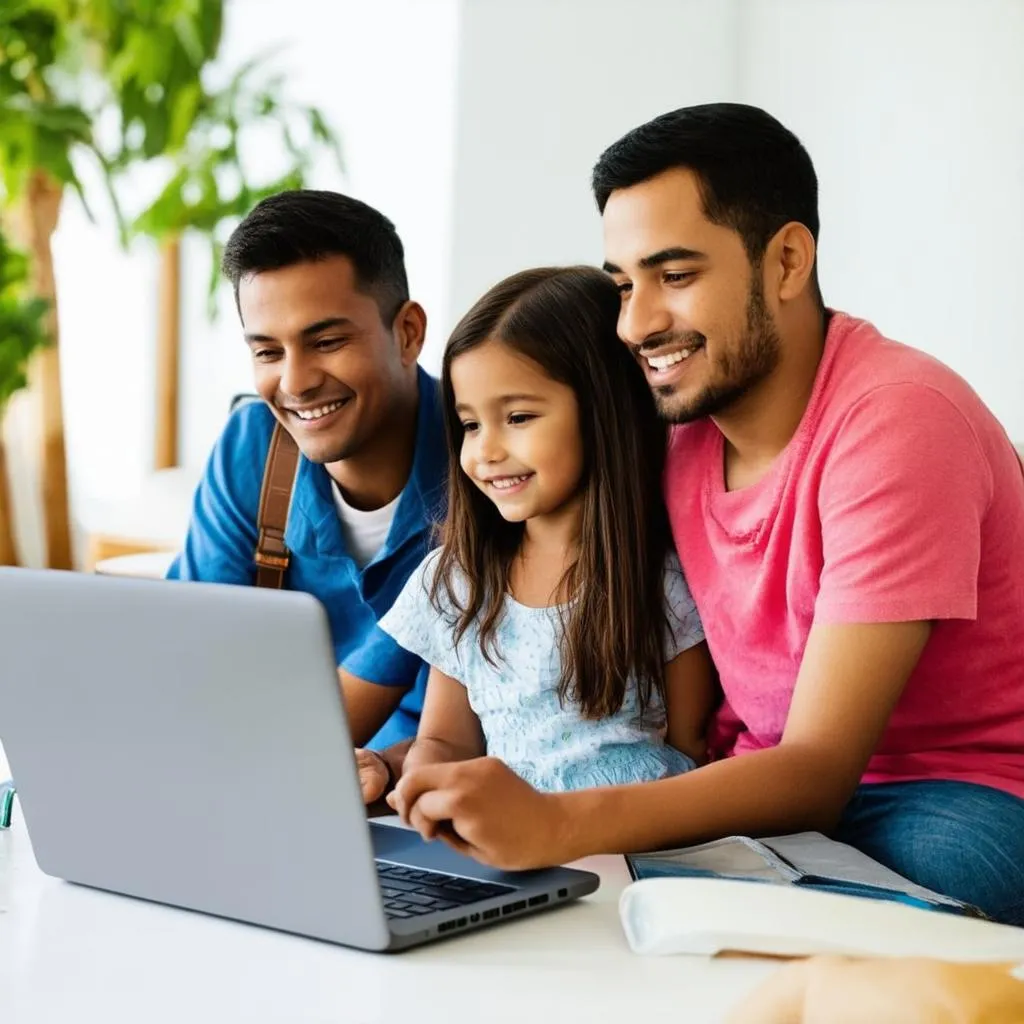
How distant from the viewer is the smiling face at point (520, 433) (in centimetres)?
149

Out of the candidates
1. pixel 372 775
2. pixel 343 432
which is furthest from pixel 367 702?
pixel 372 775

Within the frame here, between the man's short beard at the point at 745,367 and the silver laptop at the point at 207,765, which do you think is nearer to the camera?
the silver laptop at the point at 207,765

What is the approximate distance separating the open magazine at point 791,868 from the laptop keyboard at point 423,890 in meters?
0.11

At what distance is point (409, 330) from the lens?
1896 millimetres

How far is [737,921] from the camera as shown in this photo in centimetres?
85

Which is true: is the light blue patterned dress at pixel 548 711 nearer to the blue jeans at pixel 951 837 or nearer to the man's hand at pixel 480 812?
the blue jeans at pixel 951 837

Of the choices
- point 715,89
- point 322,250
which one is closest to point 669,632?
point 322,250

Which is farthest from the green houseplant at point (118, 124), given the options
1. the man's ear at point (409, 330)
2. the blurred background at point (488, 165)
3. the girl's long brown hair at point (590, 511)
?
the girl's long brown hair at point (590, 511)

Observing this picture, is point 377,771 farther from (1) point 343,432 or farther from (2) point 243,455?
(2) point 243,455

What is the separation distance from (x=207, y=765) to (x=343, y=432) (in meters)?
0.93

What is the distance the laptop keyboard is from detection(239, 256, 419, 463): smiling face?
842 millimetres

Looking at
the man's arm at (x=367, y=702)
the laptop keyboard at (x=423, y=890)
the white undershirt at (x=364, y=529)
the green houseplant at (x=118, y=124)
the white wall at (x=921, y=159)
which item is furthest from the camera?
the green houseplant at (x=118, y=124)

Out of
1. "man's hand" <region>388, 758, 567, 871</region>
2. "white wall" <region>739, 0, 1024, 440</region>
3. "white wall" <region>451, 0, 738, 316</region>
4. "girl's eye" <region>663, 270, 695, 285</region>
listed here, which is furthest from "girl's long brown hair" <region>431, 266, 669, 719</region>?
"white wall" <region>451, 0, 738, 316</region>

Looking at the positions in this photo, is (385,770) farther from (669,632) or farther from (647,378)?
(647,378)
